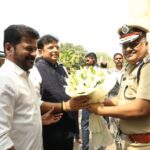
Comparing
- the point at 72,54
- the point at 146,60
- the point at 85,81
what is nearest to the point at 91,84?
the point at 85,81

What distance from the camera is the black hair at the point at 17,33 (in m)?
2.72

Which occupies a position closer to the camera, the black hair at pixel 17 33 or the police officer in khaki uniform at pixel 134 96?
the black hair at pixel 17 33

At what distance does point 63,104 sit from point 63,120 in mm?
466

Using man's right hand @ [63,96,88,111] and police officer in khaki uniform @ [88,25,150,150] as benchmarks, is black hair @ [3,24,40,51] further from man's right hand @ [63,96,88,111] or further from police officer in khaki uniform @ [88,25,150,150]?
police officer in khaki uniform @ [88,25,150,150]

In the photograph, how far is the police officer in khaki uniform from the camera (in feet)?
9.51

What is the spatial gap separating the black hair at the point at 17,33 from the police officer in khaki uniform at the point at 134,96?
88 cm

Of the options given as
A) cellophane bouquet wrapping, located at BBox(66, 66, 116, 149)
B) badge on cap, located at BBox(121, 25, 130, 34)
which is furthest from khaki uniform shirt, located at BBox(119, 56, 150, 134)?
badge on cap, located at BBox(121, 25, 130, 34)

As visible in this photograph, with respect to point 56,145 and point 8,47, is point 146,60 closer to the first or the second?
point 8,47

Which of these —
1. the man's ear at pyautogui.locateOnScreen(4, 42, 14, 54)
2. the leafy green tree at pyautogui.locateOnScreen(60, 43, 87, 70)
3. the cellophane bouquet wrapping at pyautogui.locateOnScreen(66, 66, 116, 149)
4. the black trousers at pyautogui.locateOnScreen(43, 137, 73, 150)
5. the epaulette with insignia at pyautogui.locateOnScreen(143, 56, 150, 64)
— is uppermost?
the leafy green tree at pyautogui.locateOnScreen(60, 43, 87, 70)

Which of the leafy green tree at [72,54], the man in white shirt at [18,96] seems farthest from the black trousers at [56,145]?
the leafy green tree at [72,54]

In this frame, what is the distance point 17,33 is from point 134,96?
111 centimetres

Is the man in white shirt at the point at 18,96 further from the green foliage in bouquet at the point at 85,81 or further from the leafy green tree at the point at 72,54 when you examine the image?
the leafy green tree at the point at 72,54

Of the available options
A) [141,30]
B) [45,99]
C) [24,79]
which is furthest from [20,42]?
[45,99]

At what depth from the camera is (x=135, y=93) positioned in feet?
9.89
